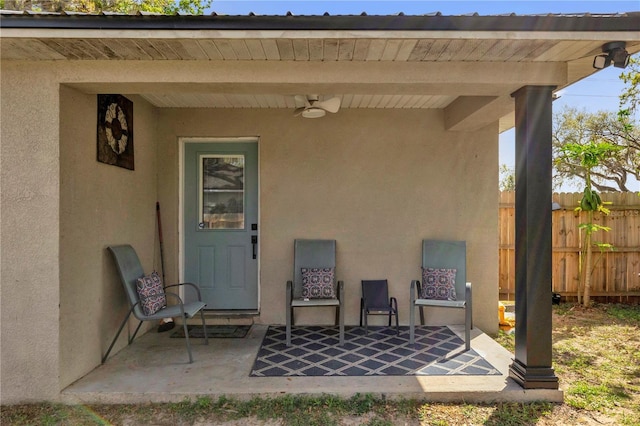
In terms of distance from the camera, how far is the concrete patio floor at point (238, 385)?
116 inches

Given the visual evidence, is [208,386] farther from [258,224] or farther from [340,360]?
[258,224]

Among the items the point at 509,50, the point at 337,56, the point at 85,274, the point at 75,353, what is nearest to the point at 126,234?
the point at 85,274

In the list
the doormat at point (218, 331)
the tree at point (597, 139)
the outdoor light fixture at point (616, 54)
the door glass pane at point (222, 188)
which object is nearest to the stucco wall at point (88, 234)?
the doormat at point (218, 331)

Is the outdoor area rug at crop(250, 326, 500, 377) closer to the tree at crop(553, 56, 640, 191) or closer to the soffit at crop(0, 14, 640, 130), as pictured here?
the soffit at crop(0, 14, 640, 130)

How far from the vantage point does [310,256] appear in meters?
4.65

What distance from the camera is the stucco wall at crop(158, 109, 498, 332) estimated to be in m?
4.79

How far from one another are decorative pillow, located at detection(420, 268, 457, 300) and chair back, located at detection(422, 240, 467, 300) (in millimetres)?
77

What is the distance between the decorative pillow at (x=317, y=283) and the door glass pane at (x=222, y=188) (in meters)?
1.20

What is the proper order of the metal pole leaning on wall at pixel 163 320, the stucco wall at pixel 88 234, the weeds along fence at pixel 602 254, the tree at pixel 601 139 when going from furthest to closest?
the tree at pixel 601 139
the weeds along fence at pixel 602 254
the metal pole leaning on wall at pixel 163 320
the stucco wall at pixel 88 234

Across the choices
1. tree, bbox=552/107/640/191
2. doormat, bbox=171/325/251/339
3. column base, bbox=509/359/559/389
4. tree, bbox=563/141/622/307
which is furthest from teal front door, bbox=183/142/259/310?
tree, bbox=552/107/640/191

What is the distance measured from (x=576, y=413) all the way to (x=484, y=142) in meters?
3.12

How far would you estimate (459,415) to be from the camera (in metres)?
2.80

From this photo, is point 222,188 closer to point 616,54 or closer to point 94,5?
point 616,54

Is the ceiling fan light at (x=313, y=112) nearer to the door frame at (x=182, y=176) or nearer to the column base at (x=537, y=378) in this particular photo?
the door frame at (x=182, y=176)
